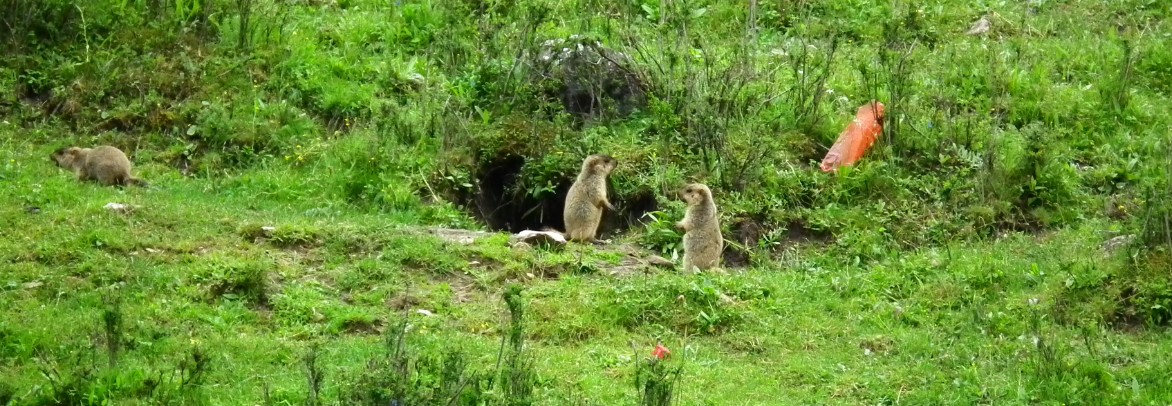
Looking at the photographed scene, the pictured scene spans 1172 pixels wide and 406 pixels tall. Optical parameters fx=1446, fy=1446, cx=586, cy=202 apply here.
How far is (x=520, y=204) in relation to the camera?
1334cm

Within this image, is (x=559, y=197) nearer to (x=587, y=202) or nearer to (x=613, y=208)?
(x=613, y=208)

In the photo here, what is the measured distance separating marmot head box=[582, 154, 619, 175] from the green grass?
473mm

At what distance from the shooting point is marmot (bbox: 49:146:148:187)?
1239 centimetres

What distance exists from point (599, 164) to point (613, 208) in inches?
15.7

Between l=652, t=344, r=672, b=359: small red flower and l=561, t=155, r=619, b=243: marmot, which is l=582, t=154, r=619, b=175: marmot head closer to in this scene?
l=561, t=155, r=619, b=243: marmot

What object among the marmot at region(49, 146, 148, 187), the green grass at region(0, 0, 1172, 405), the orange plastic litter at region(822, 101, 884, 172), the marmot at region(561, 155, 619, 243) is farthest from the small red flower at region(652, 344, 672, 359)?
the marmot at region(49, 146, 148, 187)

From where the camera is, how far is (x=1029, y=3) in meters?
16.6

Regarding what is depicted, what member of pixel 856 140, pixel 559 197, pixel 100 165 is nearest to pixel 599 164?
→ pixel 559 197

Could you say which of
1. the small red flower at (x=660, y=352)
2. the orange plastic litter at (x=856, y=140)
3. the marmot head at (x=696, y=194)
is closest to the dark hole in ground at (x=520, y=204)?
the marmot head at (x=696, y=194)

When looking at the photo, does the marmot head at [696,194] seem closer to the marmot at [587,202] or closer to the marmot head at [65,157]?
the marmot at [587,202]

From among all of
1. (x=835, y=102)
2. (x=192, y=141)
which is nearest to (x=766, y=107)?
(x=835, y=102)

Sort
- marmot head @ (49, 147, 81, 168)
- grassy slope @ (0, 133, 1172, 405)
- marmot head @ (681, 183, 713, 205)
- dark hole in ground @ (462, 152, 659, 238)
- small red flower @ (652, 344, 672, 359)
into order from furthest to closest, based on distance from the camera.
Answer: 1. dark hole in ground @ (462, 152, 659, 238)
2. marmot head @ (49, 147, 81, 168)
3. marmot head @ (681, 183, 713, 205)
4. small red flower @ (652, 344, 672, 359)
5. grassy slope @ (0, 133, 1172, 405)

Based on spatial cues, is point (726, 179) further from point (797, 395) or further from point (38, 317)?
point (38, 317)

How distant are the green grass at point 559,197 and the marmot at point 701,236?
0.26m
